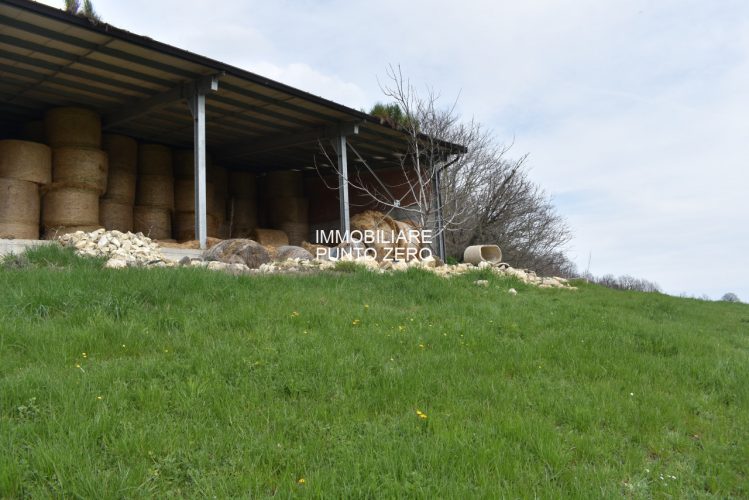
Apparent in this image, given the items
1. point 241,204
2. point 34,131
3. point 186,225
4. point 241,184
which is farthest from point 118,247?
point 241,184

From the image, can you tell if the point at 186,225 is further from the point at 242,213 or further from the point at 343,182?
the point at 343,182

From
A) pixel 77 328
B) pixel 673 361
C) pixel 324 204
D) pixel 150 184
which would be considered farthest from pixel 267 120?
pixel 673 361

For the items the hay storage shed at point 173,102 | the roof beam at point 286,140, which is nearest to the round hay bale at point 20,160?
the hay storage shed at point 173,102

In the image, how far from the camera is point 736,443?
3.49 metres

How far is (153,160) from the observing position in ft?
47.9

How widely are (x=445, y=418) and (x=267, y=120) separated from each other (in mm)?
11804

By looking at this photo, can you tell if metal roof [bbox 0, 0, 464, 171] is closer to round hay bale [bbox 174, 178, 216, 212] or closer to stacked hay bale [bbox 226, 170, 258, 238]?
stacked hay bale [bbox 226, 170, 258, 238]

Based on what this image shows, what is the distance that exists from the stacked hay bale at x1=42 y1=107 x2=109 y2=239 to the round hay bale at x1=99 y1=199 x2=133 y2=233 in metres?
1.10

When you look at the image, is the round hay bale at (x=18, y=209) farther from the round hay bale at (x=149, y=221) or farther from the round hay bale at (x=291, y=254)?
the round hay bale at (x=291, y=254)

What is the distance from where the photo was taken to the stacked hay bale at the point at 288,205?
1789cm

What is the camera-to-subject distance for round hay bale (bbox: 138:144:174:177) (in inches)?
570

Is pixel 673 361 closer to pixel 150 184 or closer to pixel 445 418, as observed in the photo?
pixel 445 418

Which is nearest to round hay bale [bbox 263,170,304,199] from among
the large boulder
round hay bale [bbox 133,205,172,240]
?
round hay bale [bbox 133,205,172,240]

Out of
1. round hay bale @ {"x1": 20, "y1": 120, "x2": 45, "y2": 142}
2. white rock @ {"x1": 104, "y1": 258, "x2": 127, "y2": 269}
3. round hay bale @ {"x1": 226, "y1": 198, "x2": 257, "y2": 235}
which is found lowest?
white rock @ {"x1": 104, "y1": 258, "x2": 127, "y2": 269}
